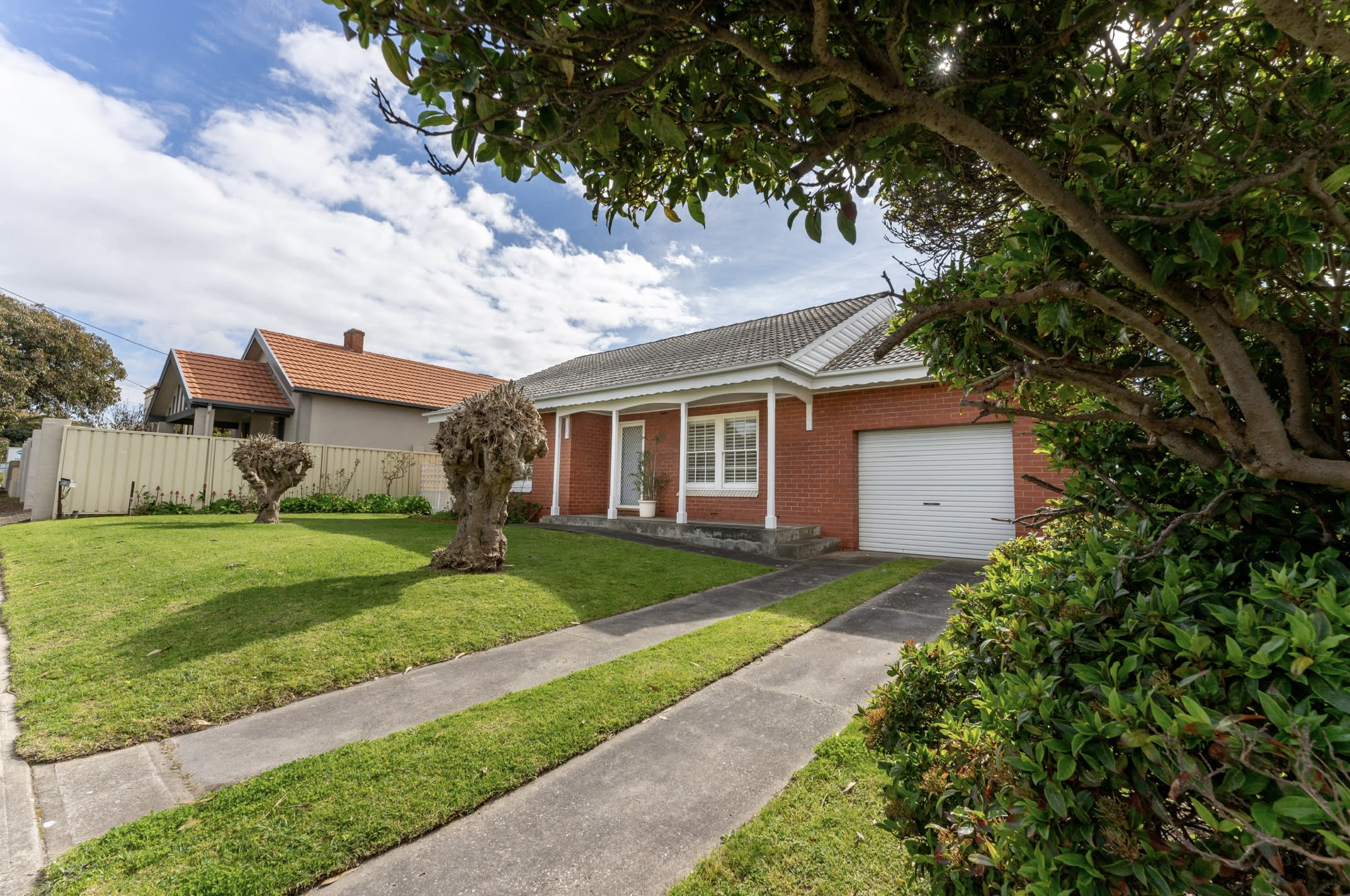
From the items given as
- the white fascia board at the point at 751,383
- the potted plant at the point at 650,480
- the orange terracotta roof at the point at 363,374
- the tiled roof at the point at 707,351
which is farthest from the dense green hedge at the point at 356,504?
the white fascia board at the point at 751,383

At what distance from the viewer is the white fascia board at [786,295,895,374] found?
10586 millimetres

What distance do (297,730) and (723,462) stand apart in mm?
10135

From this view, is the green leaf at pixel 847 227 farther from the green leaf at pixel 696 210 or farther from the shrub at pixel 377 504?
the shrub at pixel 377 504

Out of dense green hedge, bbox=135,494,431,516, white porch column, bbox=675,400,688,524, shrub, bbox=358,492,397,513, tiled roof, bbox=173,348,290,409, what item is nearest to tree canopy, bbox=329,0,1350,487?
white porch column, bbox=675,400,688,524

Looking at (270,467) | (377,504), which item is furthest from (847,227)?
(377,504)

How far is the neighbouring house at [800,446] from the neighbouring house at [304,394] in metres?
8.69

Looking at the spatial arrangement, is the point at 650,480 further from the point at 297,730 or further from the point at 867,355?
the point at 297,730

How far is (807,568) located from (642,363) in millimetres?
8680

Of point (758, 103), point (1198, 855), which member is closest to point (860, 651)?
point (1198, 855)

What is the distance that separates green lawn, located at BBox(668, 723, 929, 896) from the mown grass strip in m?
1.12

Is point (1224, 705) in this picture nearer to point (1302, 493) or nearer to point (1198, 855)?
point (1198, 855)

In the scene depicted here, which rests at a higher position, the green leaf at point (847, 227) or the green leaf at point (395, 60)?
the green leaf at point (395, 60)

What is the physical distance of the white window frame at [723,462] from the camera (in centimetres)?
1188

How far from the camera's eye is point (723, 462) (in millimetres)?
12594
